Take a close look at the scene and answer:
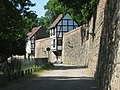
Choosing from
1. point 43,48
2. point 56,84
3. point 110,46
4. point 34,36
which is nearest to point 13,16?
point 56,84

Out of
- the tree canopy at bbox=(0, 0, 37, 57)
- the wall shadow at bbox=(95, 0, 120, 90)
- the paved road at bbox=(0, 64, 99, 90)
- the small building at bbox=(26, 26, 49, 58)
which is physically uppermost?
the small building at bbox=(26, 26, 49, 58)

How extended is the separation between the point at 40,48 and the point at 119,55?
8633 centimetres

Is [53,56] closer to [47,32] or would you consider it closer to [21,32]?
[47,32]

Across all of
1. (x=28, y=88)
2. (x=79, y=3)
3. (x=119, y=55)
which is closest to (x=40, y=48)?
(x=79, y=3)

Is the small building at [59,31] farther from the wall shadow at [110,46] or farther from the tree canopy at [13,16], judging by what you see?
the wall shadow at [110,46]

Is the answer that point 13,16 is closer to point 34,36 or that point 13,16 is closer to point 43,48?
point 43,48

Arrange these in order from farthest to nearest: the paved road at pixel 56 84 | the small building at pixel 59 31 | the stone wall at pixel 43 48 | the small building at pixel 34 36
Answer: the small building at pixel 34 36 → the stone wall at pixel 43 48 → the small building at pixel 59 31 → the paved road at pixel 56 84

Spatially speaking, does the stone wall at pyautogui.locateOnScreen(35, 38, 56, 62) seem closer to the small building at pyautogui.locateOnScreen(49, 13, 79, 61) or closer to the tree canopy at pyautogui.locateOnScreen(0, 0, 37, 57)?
the small building at pyautogui.locateOnScreen(49, 13, 79, 61)

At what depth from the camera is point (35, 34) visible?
385 feet

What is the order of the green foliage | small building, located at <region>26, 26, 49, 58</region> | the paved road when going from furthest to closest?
small building, located at <region>26, 26, 49, 58</region> < the green foliage < the paved road

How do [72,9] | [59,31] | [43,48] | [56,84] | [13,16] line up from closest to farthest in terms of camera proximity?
1. [56,84]
2. [13,16]
3. [72,9]
4. [43,48]
5. [59,31]

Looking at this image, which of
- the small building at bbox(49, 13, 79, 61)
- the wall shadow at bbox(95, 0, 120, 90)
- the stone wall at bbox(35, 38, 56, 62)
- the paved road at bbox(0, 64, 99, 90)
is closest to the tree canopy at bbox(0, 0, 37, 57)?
the paved road at bbox(0, 64, 99, 90)

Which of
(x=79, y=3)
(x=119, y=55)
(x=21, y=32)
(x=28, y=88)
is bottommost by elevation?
(x=28, y=88)

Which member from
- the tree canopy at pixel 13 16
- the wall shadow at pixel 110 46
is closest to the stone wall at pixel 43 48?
the tree canopy at pixel 13 16
